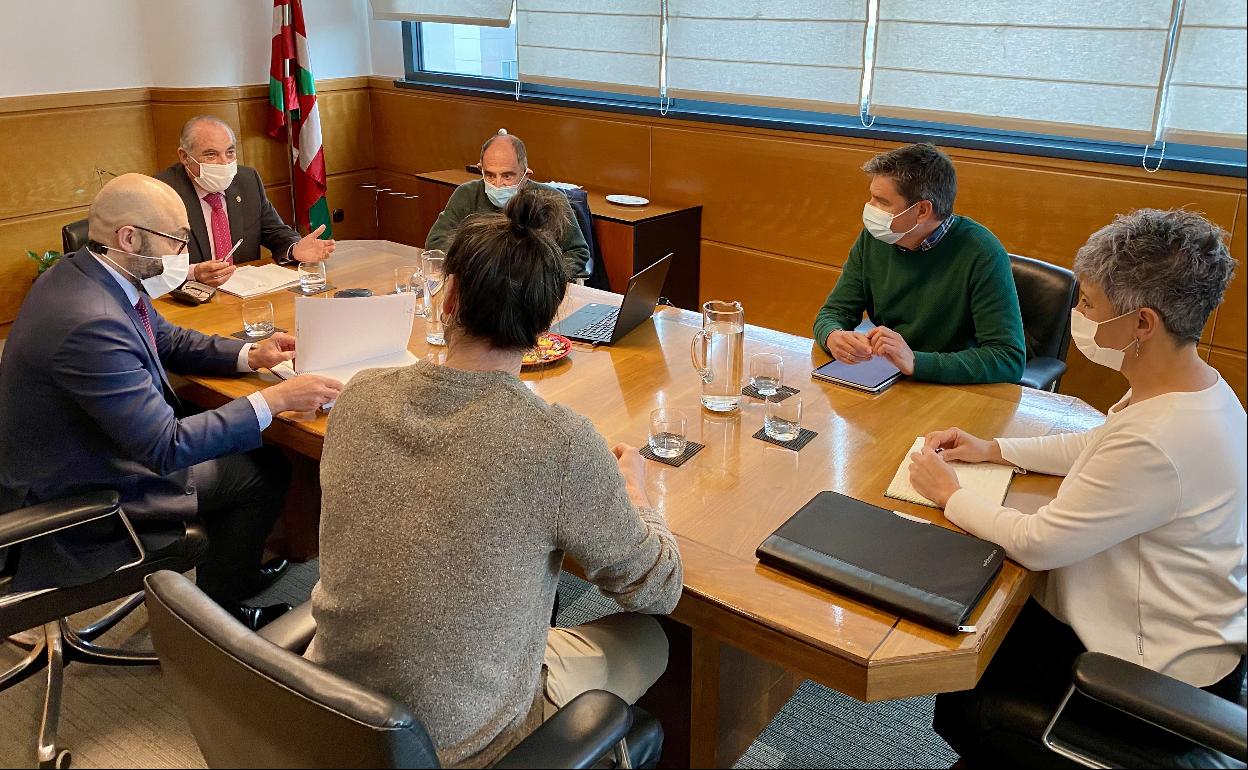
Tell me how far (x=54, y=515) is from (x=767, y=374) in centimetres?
145

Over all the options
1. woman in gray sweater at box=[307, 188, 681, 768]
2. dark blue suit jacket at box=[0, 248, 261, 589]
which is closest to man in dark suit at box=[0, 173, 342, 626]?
dark blue suit jacket at box=[0, 248, 261, 589]

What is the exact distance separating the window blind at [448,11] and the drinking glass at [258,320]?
275 cm

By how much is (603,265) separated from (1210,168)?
2.28 meters

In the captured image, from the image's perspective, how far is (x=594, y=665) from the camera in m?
1.65

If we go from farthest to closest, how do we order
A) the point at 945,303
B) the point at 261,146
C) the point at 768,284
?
the point at 261,146 → the point at 768,284 → the point at 945,303

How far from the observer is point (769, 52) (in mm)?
4086

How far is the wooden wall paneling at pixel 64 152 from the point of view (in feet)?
14.0

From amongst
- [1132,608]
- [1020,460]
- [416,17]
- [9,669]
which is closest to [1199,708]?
[1132,608]

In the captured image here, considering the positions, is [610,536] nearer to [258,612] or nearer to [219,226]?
[258,612]

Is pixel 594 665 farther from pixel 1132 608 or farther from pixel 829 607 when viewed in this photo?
pixel 1132 608

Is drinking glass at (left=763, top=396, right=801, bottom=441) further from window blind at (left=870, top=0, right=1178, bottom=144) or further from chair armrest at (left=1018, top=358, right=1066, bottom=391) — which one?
window blind at (left=870, top=0, right=1178, bottom=144)

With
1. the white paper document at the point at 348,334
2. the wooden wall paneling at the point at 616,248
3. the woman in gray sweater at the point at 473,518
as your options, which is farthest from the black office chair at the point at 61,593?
the wooden wall paneling at the point at 616,248

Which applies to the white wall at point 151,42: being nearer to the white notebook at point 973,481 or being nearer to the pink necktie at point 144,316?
the pink necktie at point 144,316

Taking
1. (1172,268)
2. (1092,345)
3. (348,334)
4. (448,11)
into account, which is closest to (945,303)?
(1092,345)
